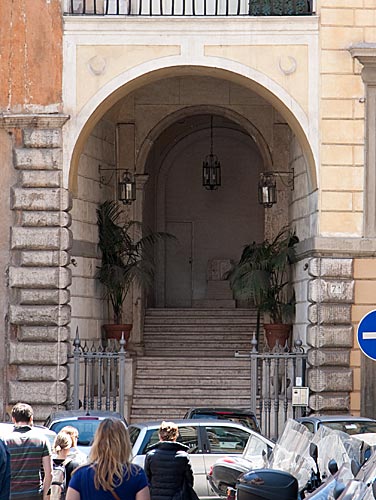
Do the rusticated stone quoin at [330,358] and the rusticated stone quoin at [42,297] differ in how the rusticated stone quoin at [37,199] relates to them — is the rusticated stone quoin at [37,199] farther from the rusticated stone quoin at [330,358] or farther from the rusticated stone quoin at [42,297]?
the rusticated stone quoin at [330,358]

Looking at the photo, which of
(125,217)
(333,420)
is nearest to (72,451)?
(333,420)

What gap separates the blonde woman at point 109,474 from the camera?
8.50 meters

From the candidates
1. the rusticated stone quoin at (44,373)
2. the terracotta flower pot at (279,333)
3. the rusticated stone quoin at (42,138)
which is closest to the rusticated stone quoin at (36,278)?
the rusticated stone quoin at (44,373)

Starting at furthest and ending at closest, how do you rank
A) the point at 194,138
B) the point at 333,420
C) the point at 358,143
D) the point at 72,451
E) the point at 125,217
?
the point at 194,138, the point at 125,217, the point at 358,143, the point at 333,420, the point at 72,451

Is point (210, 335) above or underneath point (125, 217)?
underneath

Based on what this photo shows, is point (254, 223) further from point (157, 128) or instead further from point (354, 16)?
point (354, 16)

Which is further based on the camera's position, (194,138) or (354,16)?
(194,138)

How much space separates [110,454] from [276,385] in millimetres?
13879

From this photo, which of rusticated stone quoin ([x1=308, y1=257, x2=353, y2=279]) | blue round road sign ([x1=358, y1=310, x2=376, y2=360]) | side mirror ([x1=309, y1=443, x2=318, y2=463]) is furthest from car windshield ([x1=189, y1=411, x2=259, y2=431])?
side mirror ([x1=309, y1=443, x2=318, y2=463])

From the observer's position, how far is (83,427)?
1695 centimetres

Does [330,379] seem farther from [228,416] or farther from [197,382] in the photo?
[197,382]

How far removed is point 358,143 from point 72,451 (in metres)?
10.7

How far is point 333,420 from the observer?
16.4 meters

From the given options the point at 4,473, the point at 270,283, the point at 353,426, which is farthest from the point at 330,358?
the point at 4,473
